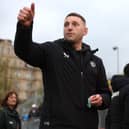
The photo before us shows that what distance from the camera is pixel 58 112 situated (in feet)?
19.5

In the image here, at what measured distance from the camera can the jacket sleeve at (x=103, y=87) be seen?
6.26 metres

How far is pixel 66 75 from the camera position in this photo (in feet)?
19.9

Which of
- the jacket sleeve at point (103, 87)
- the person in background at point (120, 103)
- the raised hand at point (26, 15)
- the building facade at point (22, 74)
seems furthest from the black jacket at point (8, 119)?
the building facade at point (22, 74)

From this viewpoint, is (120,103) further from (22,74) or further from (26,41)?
(22,74)

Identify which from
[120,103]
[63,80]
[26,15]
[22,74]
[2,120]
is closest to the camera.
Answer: [26,15]

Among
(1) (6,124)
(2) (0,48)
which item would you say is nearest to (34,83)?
(2) (0,48)

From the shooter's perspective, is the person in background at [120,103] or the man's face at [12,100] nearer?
the person in background at [120,103]

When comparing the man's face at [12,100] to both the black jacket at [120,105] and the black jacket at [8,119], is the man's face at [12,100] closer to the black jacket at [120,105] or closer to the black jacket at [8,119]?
the black jacket at [8,119]

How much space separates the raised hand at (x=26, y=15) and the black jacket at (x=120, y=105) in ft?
6.30

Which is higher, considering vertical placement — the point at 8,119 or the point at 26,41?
the point at 26,41

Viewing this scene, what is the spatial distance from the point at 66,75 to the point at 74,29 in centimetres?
53

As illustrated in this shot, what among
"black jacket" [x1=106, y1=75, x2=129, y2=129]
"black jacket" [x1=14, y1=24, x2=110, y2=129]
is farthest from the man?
"black jacket" [x1=106, y1=75, x2=129, y2=129]

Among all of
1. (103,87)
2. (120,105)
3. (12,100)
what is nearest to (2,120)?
(12,100)

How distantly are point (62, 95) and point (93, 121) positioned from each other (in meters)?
0.44
